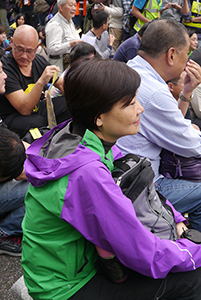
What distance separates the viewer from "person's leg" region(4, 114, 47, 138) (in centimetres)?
302

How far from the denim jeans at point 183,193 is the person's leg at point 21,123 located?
151 centimetres

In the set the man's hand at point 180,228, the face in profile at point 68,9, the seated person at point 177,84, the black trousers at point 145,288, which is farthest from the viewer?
the face in profile at point 68,9

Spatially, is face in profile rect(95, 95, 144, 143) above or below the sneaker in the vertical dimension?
above

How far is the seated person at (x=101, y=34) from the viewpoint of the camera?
16.4 ft

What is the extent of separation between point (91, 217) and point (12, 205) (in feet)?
4.12

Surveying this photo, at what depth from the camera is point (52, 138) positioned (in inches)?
55.9

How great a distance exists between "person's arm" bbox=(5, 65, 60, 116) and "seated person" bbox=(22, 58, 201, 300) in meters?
1.57

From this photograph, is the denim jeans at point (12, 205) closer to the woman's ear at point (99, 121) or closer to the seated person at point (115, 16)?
the woman's ear at point (99, 121)

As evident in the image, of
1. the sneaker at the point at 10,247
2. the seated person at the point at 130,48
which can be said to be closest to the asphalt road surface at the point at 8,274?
the sneaker at the point at 10,247

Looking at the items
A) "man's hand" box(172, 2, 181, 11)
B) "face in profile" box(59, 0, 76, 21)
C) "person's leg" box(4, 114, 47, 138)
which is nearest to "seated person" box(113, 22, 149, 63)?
"face in profile" box(59, 0, 76, 21)

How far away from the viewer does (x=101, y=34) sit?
17.3 ft

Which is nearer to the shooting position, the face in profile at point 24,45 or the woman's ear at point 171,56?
the woman's ear at point 171,56

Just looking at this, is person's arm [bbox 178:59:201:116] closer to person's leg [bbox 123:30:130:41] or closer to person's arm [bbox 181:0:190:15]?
person's arm [bbox 181:0:190:15]

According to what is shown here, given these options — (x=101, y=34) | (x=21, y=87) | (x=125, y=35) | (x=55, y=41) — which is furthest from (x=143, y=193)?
(x=125, y=35)
